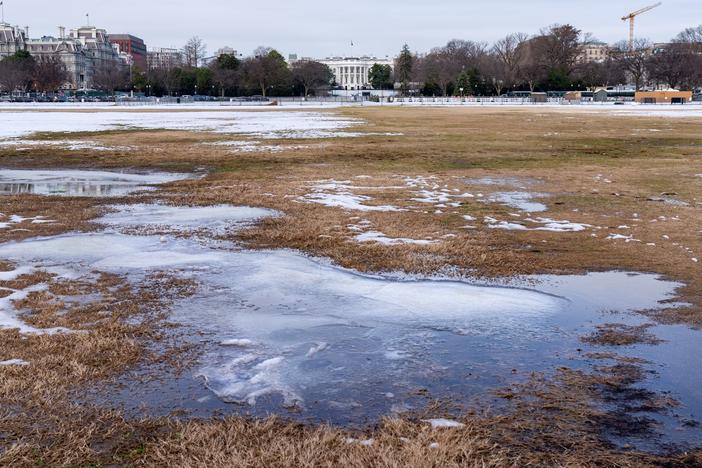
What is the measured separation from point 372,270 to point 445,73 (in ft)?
443

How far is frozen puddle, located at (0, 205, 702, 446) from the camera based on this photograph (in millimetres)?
5527

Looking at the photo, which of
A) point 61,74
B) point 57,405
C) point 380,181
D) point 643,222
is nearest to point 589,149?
point 380,181

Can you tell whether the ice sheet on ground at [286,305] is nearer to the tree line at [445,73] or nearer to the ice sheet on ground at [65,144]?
the ice sheet on ground at [65,144]

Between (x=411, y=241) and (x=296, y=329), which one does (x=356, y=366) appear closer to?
(x=296, y=329)

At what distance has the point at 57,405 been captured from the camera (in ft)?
17.3

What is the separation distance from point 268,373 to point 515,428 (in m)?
2.10

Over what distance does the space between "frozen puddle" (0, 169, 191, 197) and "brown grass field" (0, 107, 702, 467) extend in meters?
0.90

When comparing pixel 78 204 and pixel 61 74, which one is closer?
pixel 78 204

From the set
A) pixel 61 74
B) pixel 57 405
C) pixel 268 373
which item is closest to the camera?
pixel 57 405

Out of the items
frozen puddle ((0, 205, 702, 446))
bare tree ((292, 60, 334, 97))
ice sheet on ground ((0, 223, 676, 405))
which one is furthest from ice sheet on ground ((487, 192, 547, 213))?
bare tree ((292, 60, 334, 97))

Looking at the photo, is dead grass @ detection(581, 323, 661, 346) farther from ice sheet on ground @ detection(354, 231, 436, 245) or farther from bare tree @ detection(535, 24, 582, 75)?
bare tree @ detection(535, 24, 582, 75)

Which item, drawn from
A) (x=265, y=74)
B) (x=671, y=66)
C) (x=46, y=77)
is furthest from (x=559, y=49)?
(x=46, y=77)

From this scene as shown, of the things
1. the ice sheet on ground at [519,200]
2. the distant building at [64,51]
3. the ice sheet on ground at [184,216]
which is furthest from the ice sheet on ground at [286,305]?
the distant building at [64,51]

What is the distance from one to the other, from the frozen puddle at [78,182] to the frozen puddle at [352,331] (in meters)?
6.38
